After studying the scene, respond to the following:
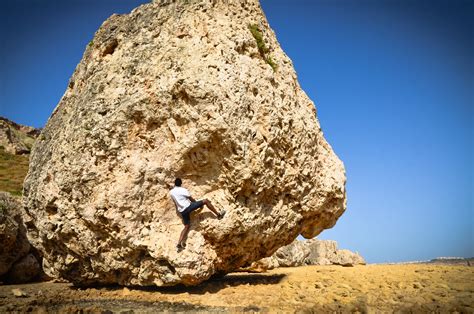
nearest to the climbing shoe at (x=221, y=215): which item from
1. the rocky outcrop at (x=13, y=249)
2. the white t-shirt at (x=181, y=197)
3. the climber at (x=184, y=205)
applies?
the climber at (x=184, y=205)

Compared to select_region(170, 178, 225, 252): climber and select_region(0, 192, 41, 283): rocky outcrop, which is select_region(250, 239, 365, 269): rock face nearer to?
select_region(170, 178, 225, 252): climber

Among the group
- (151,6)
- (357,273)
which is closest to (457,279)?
(357,273)

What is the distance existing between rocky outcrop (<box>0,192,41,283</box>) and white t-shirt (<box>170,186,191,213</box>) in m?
9.03

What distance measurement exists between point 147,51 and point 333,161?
22.7 feet

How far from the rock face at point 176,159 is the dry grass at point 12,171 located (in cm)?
1798

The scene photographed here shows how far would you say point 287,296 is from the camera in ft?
29.6

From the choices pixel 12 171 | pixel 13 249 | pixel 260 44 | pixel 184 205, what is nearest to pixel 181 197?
pixel 184 205

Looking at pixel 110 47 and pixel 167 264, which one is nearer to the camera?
pixel 167 264

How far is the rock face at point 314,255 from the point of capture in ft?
62.2

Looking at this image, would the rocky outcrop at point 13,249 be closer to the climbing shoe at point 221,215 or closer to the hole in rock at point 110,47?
the hole in rock at point 110,47

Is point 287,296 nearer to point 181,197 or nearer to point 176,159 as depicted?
point 181,197

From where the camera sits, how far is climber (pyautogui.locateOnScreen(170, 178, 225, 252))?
29.8 ft

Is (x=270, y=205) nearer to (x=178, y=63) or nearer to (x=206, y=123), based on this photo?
(x=206, y=123)

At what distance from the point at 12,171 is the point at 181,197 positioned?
31.9 meters
